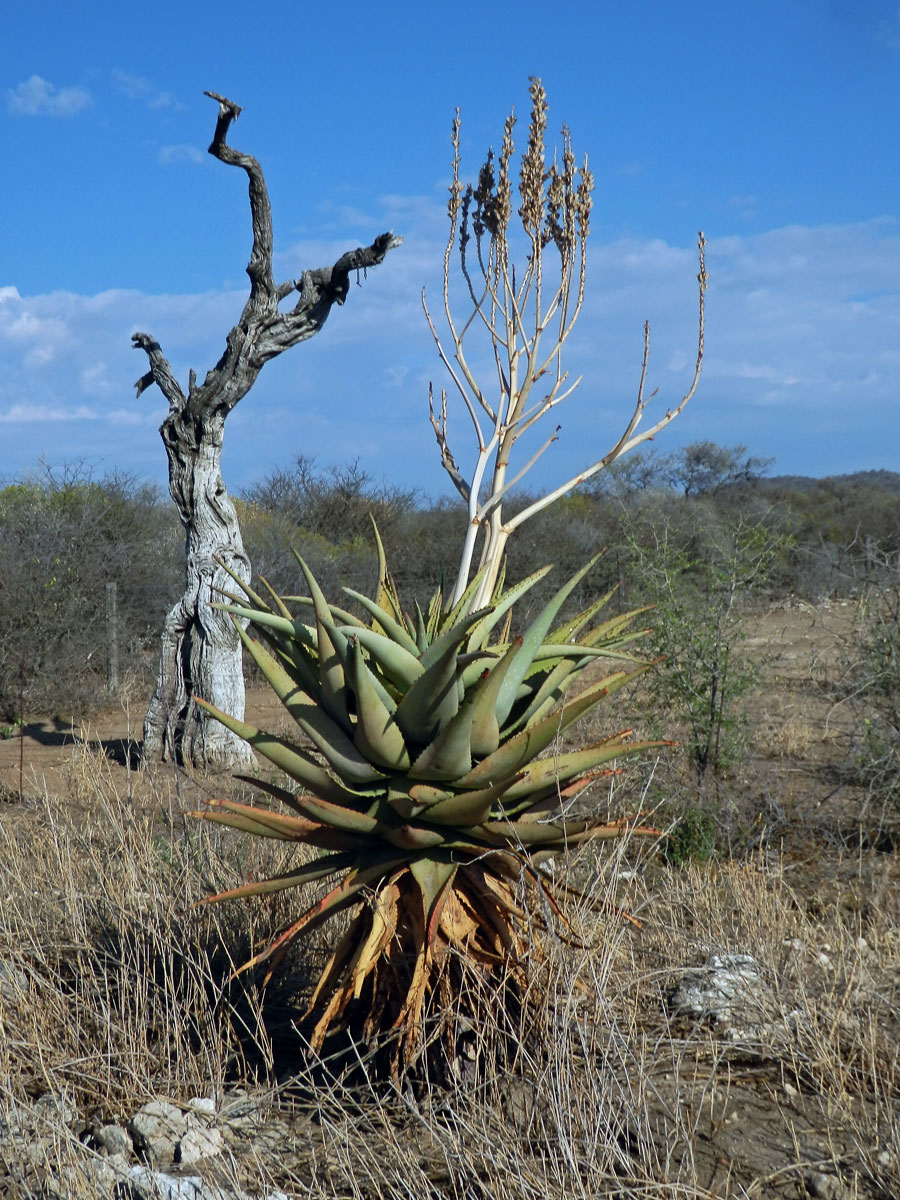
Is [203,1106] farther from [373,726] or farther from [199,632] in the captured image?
[199,632]

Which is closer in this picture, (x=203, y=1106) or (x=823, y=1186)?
(x=823, y=1186)

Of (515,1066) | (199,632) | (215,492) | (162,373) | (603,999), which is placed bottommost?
(515,1066)

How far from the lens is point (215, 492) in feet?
30.4

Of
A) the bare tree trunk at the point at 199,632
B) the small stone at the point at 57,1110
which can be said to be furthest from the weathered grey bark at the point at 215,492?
the small stone at the point at 57,1110

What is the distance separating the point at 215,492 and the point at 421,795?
7.22m

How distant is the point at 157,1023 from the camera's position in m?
3.16

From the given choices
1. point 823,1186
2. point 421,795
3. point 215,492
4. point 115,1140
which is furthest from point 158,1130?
point 215,492

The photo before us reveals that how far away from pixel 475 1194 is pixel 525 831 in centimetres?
80

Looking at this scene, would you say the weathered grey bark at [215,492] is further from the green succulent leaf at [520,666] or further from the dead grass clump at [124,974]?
Answer: the green succulent leaf at [520,666]

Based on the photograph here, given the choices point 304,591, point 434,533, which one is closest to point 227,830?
point 304,591

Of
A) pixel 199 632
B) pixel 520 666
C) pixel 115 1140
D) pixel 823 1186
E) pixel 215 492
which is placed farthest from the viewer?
pixel 215 492

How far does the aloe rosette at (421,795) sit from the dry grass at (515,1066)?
8.7 inches

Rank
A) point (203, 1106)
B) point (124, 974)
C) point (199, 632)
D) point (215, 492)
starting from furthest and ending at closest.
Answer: point (215, 492) < point (199, 632) < point (124, 974) < point (203, 1106)

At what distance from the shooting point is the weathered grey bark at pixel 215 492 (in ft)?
29.4
